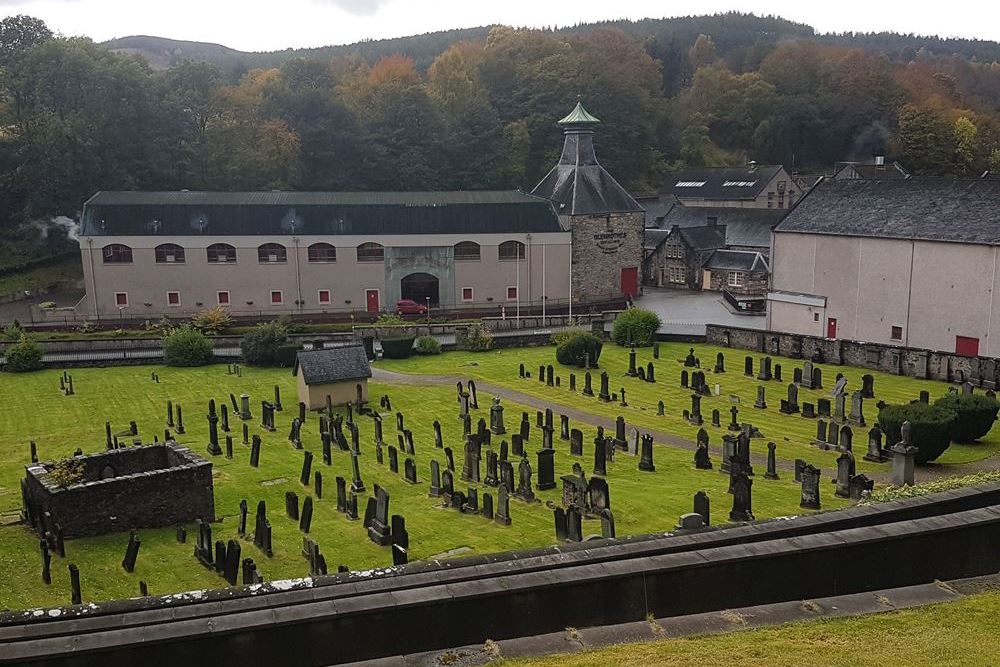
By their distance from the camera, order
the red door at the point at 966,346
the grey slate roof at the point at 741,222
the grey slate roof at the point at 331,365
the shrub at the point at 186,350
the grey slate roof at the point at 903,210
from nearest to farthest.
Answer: the grey slate roof at the point at 331,365 → the red door at the point at 966,346 → the grey slate roof at the point at 903,210 → the shrub at the point at 186,350 → the grey slate roof at the point at 741,222

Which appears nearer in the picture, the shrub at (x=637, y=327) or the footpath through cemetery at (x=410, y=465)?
the footpath through cemetery at (x=410, y=465)

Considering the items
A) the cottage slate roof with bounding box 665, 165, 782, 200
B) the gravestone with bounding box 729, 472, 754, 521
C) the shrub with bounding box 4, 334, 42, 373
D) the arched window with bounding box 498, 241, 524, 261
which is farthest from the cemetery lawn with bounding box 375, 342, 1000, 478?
the cottage slate roof with bounding box 665, 165, 782, 200

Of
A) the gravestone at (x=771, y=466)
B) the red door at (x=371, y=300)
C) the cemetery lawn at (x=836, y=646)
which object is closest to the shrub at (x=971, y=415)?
the gravestone at (x=771, y=466)

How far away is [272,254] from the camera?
163ft

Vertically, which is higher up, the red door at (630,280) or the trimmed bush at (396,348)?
the red door at (630,280)

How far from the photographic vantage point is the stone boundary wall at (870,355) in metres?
30.9

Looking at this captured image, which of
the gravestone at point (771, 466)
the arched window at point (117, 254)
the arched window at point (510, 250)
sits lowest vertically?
the gravestone at point (771, 466)

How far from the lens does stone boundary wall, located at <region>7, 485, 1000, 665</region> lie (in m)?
8.27

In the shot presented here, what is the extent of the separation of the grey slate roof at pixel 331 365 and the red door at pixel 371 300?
19384 mm

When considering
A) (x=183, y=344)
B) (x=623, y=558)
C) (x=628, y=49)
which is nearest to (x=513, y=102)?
(x=628, y=49)

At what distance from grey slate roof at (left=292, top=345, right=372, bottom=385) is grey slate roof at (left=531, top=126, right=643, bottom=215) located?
25180 millimetres

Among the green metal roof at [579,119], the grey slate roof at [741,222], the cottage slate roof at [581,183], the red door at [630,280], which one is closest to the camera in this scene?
the cottage slate roof at [581,183]

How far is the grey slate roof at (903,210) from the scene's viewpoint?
35031mm

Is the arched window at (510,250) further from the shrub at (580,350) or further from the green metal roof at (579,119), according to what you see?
the shrub at (580,350)
